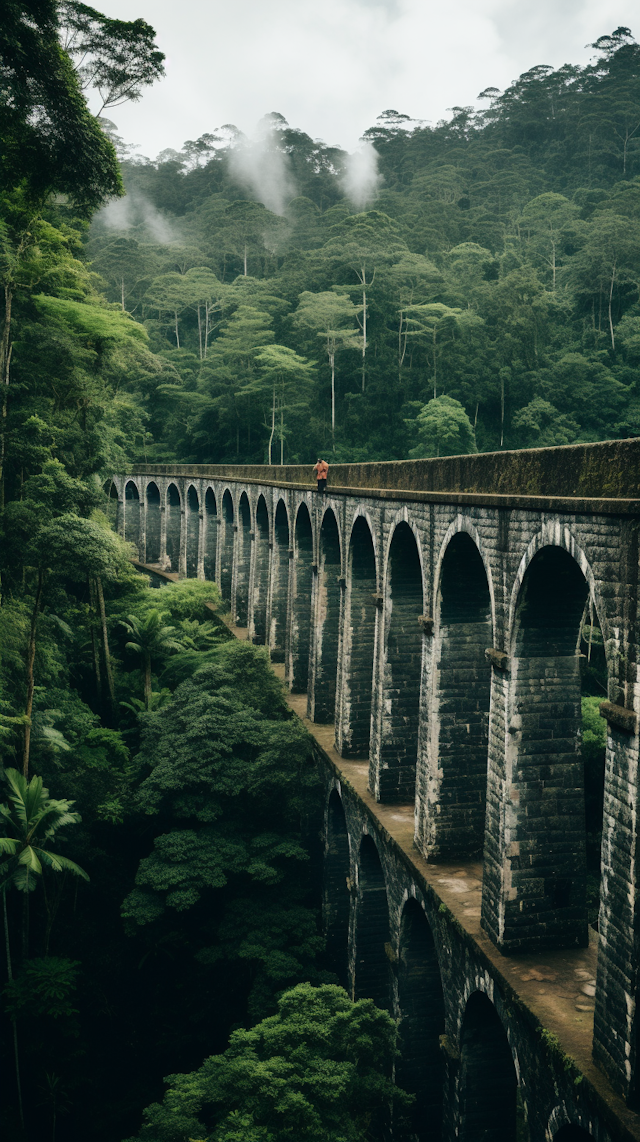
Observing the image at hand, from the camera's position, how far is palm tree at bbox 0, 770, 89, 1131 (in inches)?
611

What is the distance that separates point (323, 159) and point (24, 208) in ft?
261

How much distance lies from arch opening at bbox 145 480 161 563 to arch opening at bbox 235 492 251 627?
17.0 meters

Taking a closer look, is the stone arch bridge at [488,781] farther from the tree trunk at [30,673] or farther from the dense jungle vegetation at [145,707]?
the tree trunk at [30,673]

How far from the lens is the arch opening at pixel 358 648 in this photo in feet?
57.0

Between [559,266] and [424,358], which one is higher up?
[559,266]

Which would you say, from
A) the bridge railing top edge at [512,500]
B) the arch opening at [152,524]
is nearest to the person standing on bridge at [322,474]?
the bridge railing top edge at [512,500]

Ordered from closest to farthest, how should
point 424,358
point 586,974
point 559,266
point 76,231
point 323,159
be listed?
point 586,974, point 76,231, point 424,358, point 559,266, point 323,159

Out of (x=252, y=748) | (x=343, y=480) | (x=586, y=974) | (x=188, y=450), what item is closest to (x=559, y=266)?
(x=188, y=450)

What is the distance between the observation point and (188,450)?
2111 inches

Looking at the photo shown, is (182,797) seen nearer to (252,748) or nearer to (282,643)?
(252,748)

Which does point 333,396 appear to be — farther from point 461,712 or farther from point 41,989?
point 461,712

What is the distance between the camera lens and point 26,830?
16.1 metres

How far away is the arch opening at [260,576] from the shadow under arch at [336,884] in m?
11.3

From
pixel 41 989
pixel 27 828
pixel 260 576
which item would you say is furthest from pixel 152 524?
pixel 41 989
